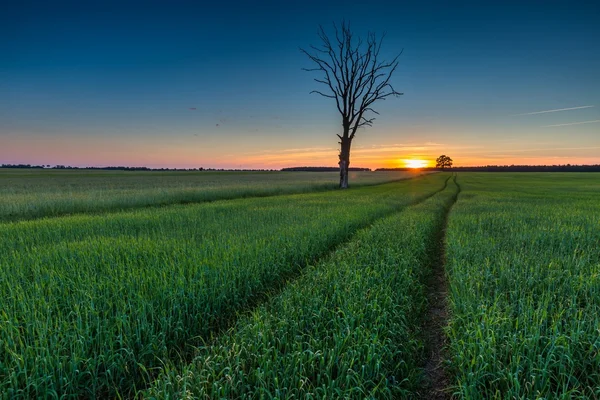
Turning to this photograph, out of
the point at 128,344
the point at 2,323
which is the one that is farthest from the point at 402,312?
the point at 2,323

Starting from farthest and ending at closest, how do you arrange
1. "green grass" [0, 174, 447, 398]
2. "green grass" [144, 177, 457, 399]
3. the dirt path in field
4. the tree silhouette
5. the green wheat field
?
the tree silhouette, the dirt path in field, "green grass" [0, 174, 447, 398], the green wheat field, "green grass" [144, 177, 457, 399]

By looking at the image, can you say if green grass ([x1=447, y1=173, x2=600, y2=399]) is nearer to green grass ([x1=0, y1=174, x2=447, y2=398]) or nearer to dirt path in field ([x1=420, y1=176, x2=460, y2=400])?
dirt path in field ([x1=420, y1=176, x2=460, y2=400])

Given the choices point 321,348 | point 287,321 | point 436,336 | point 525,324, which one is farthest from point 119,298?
point 525,324

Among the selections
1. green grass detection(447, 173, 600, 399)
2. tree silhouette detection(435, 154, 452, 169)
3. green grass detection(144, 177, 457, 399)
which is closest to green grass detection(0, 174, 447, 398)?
green grass detection(144, 177, 457, 399)

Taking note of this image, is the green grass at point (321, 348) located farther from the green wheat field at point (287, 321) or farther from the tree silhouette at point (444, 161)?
the tree silhouette at point (444, 161)

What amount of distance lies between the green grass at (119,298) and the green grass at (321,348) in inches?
24.2

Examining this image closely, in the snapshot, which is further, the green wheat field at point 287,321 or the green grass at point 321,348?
the green wheat field at point 287,321

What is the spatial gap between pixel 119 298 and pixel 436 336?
16.5ft

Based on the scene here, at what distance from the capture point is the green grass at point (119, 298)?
3012mm

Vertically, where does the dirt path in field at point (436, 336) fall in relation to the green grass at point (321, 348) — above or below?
below

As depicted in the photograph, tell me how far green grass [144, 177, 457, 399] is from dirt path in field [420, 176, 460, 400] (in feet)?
0.51

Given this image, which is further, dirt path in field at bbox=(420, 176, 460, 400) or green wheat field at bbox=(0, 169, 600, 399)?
dirt path in field at bbox=(420, 176, 460, 400)

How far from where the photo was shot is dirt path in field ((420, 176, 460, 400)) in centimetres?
321

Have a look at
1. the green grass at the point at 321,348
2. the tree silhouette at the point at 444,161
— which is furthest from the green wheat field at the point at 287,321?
the tree silhouette at the point at 444,161
